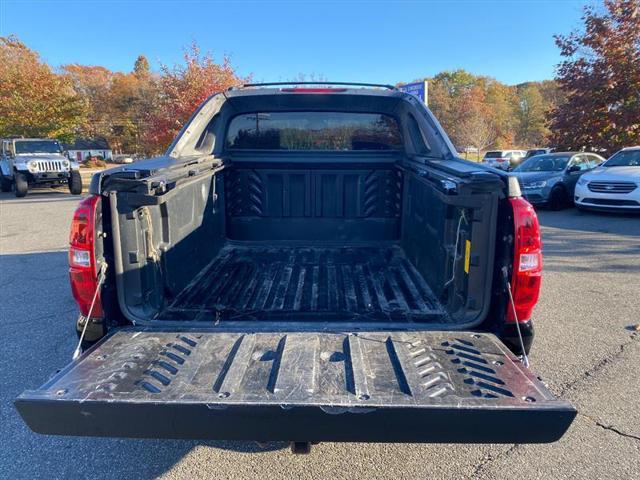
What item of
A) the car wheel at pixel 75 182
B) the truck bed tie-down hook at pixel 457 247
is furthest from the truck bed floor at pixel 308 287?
the car wheel at pixel 75 182

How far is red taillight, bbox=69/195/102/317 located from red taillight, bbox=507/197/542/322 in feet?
7.10

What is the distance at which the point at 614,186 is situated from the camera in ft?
35.4

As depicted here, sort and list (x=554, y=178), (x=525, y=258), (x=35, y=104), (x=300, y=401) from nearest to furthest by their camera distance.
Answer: (x=300, y=401)
(x=525, y=258)
(x=554, y=178)
(x=35, y=104)

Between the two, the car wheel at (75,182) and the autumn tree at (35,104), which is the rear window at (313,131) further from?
the autumn tree at (35,104)

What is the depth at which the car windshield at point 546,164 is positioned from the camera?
42.9 feet

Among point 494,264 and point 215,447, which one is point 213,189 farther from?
point 494,264

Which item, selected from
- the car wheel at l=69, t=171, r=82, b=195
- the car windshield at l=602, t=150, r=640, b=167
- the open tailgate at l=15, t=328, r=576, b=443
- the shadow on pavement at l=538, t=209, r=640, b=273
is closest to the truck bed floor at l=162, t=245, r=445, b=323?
the open tailgate at l=15, t=328, r=576, b=443

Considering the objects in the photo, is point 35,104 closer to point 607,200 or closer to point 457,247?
point 607,200

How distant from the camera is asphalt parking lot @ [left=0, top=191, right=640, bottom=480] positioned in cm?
243

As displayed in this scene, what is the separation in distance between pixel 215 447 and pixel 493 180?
7.49 ft

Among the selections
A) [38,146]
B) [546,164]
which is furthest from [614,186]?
[38,146]

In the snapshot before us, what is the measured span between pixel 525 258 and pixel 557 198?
12202 millimetres

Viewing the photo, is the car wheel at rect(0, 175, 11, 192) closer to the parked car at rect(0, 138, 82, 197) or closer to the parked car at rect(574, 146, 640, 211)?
the parked car at rect(0, 138, 82, 197)

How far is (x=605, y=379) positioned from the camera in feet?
11.0
